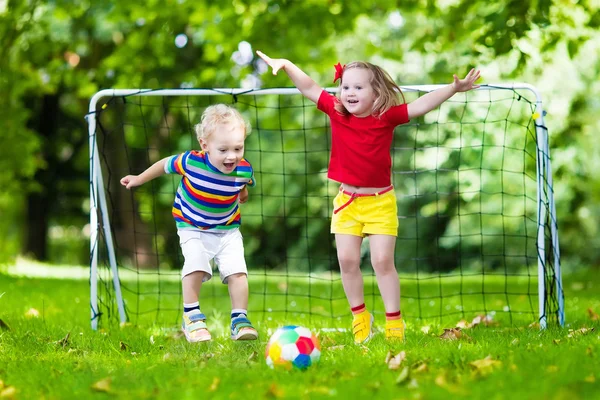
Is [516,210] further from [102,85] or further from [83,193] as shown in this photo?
[83,193]

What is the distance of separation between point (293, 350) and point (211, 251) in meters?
1.27

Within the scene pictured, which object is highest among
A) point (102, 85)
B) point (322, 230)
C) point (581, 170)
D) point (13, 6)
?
point (13, 6)

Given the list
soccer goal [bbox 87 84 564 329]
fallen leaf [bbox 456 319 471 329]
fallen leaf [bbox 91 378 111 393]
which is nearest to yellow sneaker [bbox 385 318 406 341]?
fallen leaf [bbox 456 319 471 329]

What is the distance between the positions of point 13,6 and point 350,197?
23.7 ft

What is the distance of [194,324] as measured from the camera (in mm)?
4465

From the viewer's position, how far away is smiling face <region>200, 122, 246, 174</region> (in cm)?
443

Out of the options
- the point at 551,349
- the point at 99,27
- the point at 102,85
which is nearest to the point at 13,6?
the point at 102,85

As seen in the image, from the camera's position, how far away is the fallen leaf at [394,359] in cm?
344

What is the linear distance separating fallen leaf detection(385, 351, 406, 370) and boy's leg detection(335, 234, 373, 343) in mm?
868

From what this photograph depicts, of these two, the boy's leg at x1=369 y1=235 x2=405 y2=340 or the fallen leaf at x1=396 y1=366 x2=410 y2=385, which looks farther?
the boy's leg at x1=369 y1=235 x2=405 y2=340

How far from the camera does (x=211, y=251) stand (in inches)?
183

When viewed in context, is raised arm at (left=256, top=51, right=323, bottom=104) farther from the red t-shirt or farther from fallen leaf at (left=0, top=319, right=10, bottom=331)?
fallen leaf at (left=0, top=319, right=10, bottom=331)

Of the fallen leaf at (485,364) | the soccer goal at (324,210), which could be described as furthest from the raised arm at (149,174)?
the fallen leaf at (485,364)

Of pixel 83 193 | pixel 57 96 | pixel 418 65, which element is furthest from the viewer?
pixel 83 193
